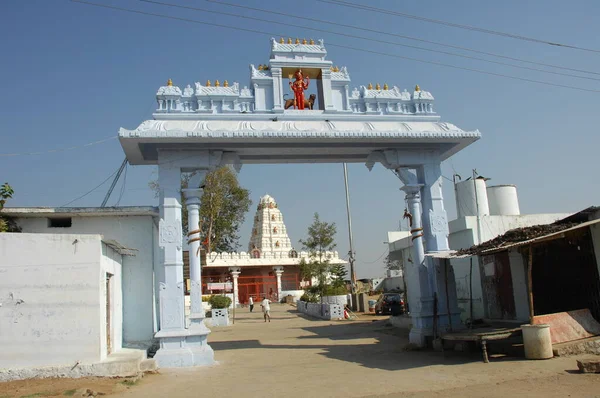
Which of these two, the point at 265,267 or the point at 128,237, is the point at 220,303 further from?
the point at 265,267

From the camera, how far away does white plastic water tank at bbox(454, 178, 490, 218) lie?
17703 mm

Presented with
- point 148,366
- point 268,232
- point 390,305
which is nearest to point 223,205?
point 390,305

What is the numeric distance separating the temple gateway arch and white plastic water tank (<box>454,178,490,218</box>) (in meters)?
4.90

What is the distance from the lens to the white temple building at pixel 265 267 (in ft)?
151

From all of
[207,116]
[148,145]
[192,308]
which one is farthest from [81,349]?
[207,116]

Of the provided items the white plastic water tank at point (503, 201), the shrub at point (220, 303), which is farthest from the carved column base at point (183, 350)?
the shrub at point (220, 303)

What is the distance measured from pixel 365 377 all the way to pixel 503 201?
11.8 meters

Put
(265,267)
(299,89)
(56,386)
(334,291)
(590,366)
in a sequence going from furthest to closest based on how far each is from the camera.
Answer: (265,267) → (334,291) → (299,89) → (56,386) → (590,366)

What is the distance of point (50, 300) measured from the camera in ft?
29.5

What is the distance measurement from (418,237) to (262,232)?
42975mm

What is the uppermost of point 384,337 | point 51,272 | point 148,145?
point 148,145

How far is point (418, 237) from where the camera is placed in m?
12.4

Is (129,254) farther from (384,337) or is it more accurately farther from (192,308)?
(384,337)

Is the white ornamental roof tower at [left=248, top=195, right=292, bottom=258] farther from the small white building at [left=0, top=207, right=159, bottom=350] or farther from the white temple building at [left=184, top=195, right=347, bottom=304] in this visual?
the small white building at [left=0, top=207, right=159, bottom=350]
